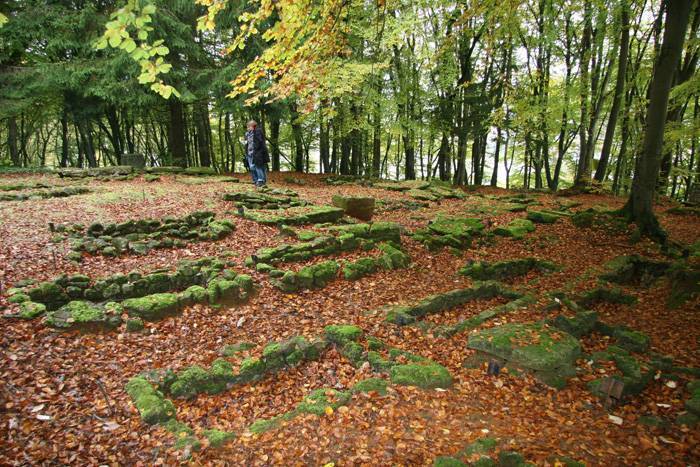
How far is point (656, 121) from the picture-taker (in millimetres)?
8094

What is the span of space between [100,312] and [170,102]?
578 inches

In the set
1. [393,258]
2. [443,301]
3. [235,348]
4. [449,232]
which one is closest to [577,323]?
[443,301]

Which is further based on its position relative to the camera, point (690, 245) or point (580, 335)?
point (690, 245)

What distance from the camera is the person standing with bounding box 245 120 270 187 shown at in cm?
1249

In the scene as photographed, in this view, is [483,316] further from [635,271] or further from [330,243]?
[635,271]

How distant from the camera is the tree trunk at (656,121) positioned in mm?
7593

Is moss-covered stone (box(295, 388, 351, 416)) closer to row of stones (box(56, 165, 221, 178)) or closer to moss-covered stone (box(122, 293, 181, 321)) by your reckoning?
moss-covered stone (box(122, 293, 181, 321))

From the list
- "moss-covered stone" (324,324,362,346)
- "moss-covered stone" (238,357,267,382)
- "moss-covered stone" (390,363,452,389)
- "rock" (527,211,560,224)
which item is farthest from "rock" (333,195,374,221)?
"moss-covered stone" (238,357,267,382)

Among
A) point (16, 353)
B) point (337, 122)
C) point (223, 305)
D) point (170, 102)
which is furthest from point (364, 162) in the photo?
point (16, 353)

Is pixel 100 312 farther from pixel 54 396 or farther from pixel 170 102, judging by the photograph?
pixel 170 102

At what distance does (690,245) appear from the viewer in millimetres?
8203

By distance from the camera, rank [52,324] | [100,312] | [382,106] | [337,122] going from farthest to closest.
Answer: [337,122] → [382,106] → [100,312] → [52,324]

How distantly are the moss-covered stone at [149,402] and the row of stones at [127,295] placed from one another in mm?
1225

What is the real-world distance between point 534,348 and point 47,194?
12.5 meters
